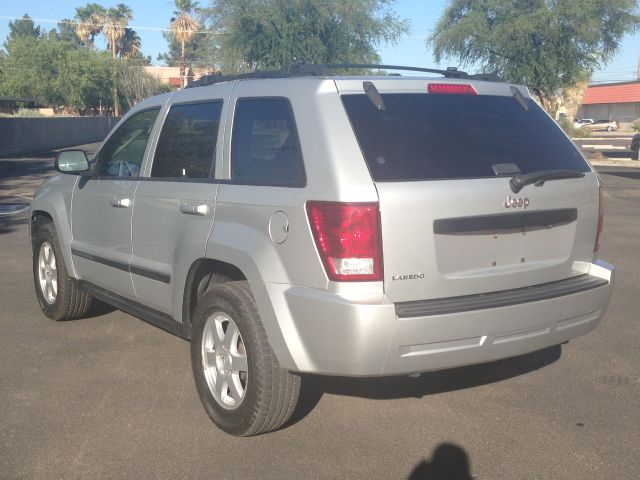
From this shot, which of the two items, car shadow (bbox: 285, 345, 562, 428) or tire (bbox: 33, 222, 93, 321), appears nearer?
car shadow (bbox: 285, 345, 562, 428)

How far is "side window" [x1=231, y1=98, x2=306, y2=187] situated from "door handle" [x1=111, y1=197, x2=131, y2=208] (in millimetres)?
1180

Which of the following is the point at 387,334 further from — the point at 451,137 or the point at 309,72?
the point at 309,72

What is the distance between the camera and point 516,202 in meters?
4.08

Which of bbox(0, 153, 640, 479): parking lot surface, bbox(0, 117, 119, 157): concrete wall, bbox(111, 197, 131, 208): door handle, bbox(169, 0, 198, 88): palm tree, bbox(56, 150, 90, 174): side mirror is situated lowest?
bbox(0, 117, 119, 157): concrete wall

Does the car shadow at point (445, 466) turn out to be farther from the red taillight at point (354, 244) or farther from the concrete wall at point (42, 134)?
the concrete wall at point (42, 134)

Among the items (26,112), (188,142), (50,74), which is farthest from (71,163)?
(50,74)

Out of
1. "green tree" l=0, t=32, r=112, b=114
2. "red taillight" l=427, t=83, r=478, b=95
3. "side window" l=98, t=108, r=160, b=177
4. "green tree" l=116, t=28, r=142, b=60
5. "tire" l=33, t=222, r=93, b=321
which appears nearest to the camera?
"red taillight" l=427, t=83, r=478, b=95

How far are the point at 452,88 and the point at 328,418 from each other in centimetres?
201

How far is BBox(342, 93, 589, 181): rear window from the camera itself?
3939 millimetres

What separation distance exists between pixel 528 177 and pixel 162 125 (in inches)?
98.1

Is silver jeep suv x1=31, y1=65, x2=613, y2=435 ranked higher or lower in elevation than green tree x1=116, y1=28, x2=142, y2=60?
lower

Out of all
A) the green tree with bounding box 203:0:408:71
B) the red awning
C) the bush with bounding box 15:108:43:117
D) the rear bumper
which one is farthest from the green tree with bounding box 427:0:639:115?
the red awning

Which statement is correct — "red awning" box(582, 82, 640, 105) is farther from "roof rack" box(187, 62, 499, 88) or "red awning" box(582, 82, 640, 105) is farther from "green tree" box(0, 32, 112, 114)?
"roof rack" box(187, 62, 499, 88)

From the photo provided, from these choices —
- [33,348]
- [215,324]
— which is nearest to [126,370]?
[33,348]
